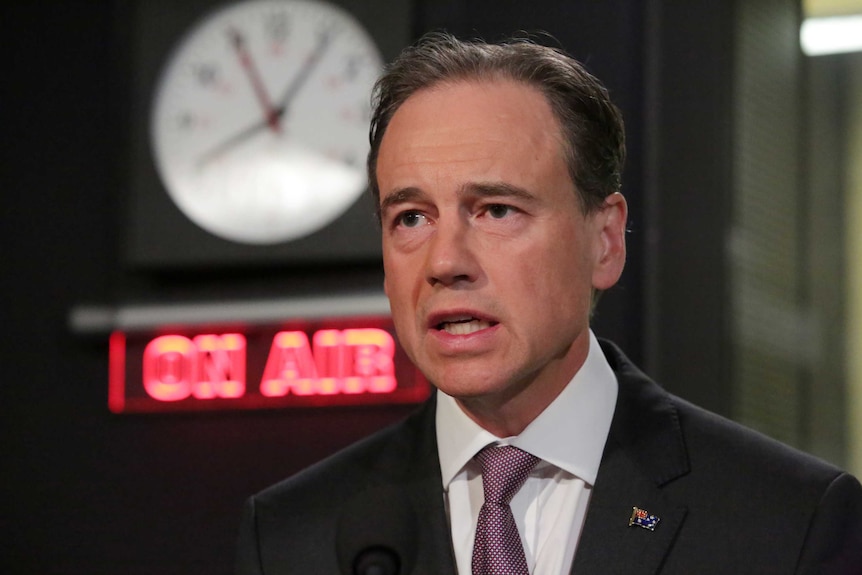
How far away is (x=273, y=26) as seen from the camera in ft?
12.5

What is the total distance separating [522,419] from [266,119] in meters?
2.21

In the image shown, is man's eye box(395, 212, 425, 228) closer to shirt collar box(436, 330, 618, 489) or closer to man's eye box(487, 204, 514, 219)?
man's eye box(487, 204, 514, 219)

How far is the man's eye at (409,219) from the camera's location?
1.67 meters

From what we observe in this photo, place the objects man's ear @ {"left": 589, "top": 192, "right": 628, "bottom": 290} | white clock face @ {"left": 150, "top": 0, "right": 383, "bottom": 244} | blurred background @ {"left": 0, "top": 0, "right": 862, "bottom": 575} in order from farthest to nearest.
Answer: white clock face @ {"left": 150, "top": 0, "right": 383, "bottom": 244} < blurred background @ {"left": 0, "top": 0, "right": 862, "bottom": 575} < man's ear @ {"left": 589, "top": 192, "right": 628, "bottom": 290}

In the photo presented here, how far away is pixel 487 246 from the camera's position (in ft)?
5.25

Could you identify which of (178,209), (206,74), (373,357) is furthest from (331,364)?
(206,74)

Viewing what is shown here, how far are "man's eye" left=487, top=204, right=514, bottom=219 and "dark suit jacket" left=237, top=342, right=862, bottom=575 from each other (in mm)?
299

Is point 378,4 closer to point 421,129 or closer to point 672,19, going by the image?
point 672,19

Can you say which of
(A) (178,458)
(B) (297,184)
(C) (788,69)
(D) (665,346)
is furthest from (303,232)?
(C) (788,69)

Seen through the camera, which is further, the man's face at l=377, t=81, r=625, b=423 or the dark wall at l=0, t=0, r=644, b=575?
the dark wall at l=0, t=0, r=644, b=575

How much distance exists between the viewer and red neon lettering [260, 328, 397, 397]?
359cm

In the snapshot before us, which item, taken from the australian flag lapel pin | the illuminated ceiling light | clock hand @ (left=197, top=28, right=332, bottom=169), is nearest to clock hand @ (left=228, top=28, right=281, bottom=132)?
clock hand @ (left=197, top=28, right=332, bottom=169)

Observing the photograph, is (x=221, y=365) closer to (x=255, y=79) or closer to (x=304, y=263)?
(x=304, y=263)

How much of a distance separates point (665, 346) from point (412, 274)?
62.9 inches
